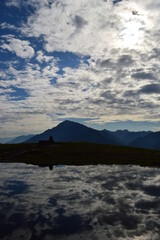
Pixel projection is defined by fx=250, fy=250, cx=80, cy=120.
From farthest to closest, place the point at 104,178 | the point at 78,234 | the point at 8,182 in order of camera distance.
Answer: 1. the point at 104,178
2. the point at 8,182
3. the point at 78,234

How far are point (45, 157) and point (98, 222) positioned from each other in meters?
55.4

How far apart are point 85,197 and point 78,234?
36.8ft

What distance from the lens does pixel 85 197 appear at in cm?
2939

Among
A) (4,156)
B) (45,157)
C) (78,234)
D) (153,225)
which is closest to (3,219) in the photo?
(78,234)

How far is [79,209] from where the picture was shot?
2472cm

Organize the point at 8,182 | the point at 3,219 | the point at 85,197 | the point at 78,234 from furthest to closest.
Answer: the point at 8,182
the point at 85,197
the point at 3,219
the point at 78,234

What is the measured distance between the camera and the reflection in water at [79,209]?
18672mm

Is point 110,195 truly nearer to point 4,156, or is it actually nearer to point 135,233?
point 135,233

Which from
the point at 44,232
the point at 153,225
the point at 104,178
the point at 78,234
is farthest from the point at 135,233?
the point at 104,178

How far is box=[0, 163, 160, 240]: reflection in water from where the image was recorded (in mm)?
18672

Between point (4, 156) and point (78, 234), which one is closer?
point (78, 234)

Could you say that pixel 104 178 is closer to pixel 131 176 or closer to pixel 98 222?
pixel 131 176

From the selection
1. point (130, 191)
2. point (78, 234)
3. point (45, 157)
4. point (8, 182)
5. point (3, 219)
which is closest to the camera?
point (78, 234)

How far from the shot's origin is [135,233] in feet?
60.5
